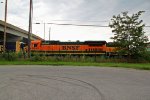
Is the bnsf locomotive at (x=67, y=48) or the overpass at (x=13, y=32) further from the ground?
the overpass at (x=13, y=32)

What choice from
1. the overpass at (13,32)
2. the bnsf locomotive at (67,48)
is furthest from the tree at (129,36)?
the overpass at (13,32)

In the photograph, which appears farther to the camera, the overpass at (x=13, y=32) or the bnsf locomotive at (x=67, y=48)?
the overpass at (x=13, y=32)

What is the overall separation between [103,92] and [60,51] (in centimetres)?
4214

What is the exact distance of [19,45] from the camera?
62750 mm

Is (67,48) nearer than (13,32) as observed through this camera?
Yes

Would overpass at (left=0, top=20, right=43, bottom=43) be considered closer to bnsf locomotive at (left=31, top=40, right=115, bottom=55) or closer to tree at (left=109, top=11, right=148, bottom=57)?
bnsf locomotive at (left=31, top=40, right=115, bottom=55)

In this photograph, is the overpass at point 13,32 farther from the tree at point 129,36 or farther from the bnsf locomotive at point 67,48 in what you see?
the tree at point 129,36

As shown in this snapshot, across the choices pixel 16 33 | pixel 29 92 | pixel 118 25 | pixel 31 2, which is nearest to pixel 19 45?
pixel 16 33

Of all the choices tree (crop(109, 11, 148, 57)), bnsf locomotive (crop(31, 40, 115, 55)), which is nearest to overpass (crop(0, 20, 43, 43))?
bnsf locomotive (crop(31, 40, 115, 55))

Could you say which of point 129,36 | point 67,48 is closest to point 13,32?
point 67,48

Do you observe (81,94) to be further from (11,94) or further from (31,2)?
(31,2)

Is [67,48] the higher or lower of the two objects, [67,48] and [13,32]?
the lower

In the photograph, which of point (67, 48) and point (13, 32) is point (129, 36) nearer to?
point (67, 48)

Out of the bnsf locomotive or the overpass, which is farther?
the overpass
